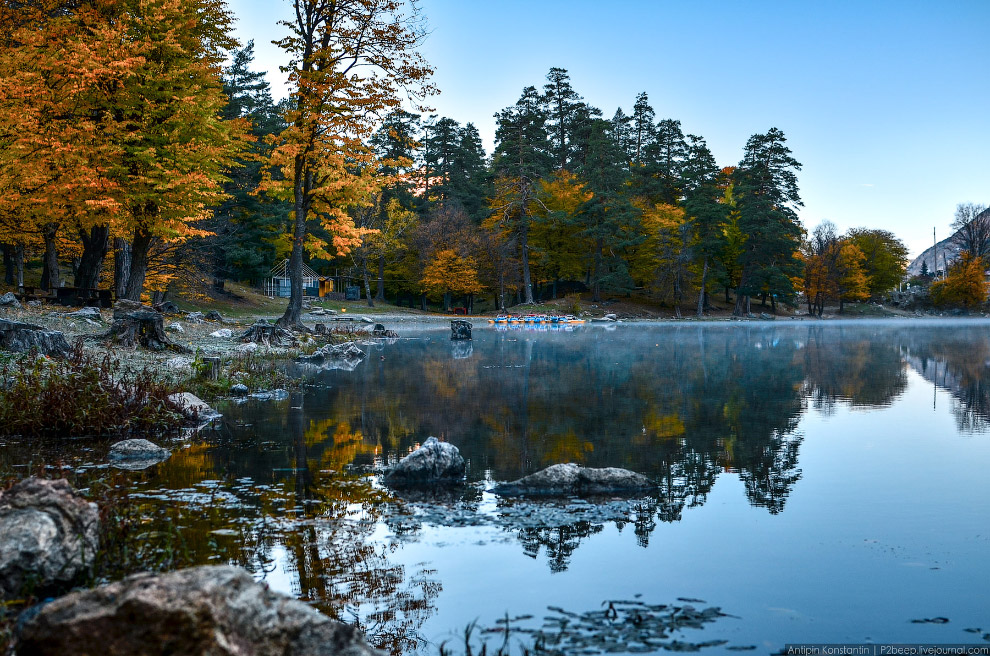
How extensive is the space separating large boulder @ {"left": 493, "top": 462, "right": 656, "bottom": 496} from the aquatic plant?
620 cm

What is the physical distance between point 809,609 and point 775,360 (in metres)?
23.7

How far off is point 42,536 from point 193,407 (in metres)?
7.70

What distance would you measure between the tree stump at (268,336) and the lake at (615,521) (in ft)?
39.2

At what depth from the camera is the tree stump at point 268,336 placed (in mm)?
26172

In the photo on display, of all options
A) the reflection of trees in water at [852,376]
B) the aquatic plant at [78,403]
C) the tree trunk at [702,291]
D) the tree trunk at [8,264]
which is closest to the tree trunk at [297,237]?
A: the aquatic plant at [78,403]

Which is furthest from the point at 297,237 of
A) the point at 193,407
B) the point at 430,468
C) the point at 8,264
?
the point at 8,264

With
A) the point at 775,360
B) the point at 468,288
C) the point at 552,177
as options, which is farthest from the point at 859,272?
the point at 775,360

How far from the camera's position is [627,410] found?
1419 centimetres

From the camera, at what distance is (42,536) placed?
4.52 meters

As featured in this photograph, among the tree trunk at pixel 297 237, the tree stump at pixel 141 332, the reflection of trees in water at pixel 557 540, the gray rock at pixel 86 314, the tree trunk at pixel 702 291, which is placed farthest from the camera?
the tree trunk at pixel 702 291

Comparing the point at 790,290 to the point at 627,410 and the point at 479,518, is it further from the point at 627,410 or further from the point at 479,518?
the point at 479,518

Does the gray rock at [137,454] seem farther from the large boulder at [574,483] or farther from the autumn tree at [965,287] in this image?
the autumn tree at [965,287]

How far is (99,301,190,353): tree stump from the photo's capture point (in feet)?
61.6

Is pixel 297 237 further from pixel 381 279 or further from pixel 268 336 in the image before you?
pixel 381 279
